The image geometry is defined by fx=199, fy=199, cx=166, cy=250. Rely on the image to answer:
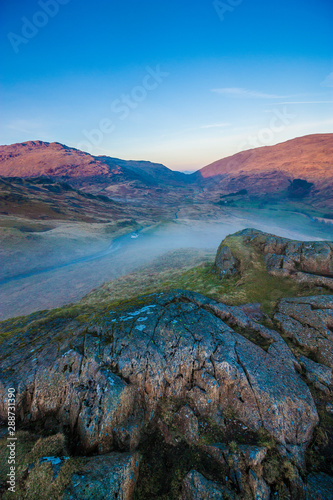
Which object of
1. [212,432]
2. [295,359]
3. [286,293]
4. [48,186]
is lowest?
[212,432]

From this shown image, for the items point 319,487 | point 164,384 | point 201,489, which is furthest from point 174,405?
point 319,487

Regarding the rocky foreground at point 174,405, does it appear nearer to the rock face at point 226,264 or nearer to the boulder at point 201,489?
the boulder at point 201,489

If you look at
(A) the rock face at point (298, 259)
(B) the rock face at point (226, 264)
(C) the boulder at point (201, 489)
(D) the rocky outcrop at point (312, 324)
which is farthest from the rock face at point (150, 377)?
(B) the rock face at point (226, 264)

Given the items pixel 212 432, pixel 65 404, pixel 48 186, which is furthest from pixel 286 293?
pixel 48 186

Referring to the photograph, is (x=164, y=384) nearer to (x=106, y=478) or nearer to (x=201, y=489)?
(x=201, y=489)

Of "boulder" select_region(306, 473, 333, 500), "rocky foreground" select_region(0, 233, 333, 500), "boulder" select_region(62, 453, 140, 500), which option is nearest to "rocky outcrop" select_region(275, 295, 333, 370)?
"rocky foreground" select_region(0, 233, 333, 500)

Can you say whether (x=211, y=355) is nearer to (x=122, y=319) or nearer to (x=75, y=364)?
(x=122, y=319)
